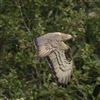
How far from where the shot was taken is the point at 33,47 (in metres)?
Result: 3.52

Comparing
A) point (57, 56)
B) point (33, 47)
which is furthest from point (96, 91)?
point (57, 56)

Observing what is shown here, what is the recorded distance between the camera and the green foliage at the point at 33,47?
3350mm

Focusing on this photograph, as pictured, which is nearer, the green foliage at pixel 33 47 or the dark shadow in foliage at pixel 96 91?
the green foliage at pixel 33 47

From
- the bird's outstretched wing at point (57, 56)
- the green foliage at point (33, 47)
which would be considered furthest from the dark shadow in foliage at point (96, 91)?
the bird's outstretched wing at point (57, 56)

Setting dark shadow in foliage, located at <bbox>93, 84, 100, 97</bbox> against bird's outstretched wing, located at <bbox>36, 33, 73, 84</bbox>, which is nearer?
bird's outstretched wing, located at <bbox>36, 33, 73, 84</bbox>

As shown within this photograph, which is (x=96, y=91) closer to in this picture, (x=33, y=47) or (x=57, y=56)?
(x=33, y=47)

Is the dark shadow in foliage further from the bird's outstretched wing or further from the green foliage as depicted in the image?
the bird's outstretched wing

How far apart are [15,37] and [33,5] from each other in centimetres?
33

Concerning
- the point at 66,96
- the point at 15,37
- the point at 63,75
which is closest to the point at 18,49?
the point at 15,37

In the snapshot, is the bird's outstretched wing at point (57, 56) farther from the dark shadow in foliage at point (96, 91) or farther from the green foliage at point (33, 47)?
the dark shadow in foliage at point (96, 91)

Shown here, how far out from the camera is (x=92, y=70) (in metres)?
3.43

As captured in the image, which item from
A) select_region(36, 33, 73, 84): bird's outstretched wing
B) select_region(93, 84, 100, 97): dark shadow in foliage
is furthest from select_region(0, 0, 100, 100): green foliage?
select_region(36, 33, 73, 84): bird's outstretched wing

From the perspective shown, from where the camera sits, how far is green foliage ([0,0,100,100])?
3.35 meters

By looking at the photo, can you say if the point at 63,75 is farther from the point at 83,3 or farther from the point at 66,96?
the point at 83,3
